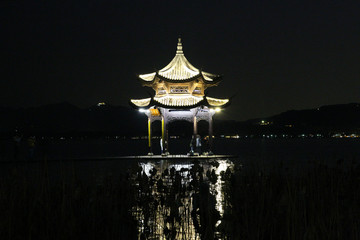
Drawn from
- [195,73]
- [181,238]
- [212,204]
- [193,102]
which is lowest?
[181,238]

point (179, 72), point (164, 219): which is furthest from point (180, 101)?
point (164, 219)

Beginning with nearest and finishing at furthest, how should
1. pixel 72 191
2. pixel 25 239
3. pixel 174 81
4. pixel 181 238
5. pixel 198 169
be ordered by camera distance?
pixel 25 239 < pixel 181 238 < pixel 72 191 < pixel 198 169 < pixel 174 81

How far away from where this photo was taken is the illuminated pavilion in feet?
88.3

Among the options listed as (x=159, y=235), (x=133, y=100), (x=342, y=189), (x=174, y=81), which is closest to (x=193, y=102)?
(x=174, y=81)

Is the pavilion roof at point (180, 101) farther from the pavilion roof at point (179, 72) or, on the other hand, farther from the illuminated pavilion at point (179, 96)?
the pavilion roof at point (179, 72)

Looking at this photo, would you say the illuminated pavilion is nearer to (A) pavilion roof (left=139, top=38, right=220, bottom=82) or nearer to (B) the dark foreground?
(A) pavilion roof (left=139, top=38, right=220, bottom=82)

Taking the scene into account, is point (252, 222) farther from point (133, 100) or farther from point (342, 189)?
point (133, 100)

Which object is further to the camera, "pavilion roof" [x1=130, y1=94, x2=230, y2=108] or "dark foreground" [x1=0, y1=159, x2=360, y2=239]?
"pavilion roof" [x1=130, y1=94, x2=230, y2=108]

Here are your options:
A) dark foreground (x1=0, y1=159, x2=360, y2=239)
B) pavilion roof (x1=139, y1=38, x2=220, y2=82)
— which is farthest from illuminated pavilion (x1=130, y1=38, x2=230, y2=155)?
dark foreground (x1=0, y1=159, x2=360, y2=239)

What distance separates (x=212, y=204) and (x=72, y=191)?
6.82 feet

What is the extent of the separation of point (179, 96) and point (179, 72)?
1.46 m

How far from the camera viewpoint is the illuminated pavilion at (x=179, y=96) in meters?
26.9

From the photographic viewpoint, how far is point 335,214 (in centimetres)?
627

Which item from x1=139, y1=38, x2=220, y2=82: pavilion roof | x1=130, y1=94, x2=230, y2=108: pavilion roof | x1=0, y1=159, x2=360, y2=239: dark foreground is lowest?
x1=0, y1=159, x2=360, y2=239: dark foreground
